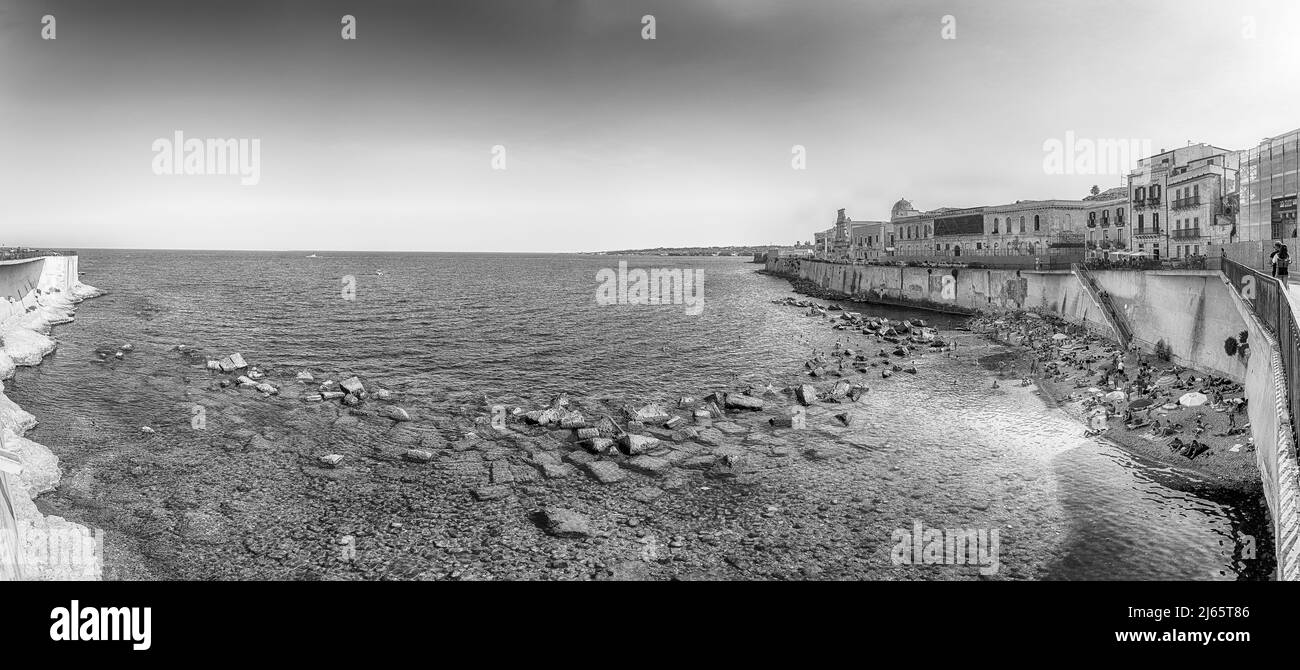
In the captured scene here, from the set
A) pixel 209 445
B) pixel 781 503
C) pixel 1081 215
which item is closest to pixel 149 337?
pixel 209 445

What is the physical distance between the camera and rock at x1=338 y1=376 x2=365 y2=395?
2881 cm

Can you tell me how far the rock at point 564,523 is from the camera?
1542 centimetres

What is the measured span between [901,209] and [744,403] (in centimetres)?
9915

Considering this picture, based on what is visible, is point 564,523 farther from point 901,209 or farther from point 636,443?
point 901,209

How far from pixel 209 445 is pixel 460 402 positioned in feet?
31.1

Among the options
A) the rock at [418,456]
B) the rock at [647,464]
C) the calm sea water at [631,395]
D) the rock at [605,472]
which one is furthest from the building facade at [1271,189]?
the rock at [418,456]

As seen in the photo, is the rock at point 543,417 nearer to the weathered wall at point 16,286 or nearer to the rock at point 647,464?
the rock at point 647,464

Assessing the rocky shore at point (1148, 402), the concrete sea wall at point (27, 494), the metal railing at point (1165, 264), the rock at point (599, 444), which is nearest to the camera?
the concrete sea wall at point (27, 494)

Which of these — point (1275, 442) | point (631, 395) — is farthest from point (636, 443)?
point (1275, 442)

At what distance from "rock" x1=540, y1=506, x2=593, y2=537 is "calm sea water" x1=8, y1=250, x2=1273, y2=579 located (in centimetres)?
661

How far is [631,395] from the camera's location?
99.1 ft

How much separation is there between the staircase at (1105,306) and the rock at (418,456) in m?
36.0
